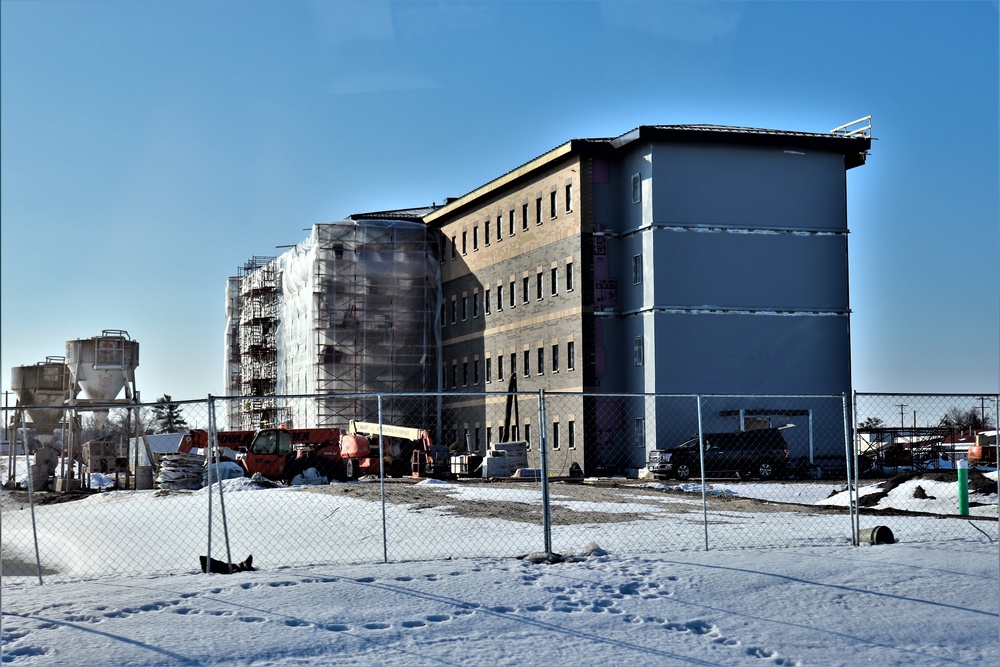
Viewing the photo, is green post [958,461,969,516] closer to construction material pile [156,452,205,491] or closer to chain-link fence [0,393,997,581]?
chain-link fence [0,393,997,581]

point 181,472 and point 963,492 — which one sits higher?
point 963,492

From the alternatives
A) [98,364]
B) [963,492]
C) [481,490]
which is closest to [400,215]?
[98,364]

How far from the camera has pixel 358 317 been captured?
213 ft

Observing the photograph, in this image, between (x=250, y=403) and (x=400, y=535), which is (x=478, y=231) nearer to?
(x=250, y=403)

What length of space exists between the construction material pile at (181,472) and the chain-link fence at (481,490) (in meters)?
0.05

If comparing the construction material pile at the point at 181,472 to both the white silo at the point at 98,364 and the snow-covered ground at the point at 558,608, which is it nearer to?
the white silo at the point at 98,364

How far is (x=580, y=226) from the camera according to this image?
5372cm

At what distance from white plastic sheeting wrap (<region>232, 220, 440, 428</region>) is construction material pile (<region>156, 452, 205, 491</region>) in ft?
64.0

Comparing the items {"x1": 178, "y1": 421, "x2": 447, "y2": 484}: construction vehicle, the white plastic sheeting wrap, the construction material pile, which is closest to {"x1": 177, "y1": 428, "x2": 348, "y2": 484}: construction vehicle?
{"x1": 178, "y1": 421, "x2": 447, "y2": 484}: construction vehicle

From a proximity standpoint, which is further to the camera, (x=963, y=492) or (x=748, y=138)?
(x=748, y=138)

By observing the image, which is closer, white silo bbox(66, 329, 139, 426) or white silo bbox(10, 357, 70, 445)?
white silo bbox(66, 329, 139, 426)

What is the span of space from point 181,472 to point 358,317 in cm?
2350

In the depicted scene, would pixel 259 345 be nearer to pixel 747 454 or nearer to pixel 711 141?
pixel 711 141

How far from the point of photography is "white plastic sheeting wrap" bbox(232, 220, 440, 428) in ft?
213
